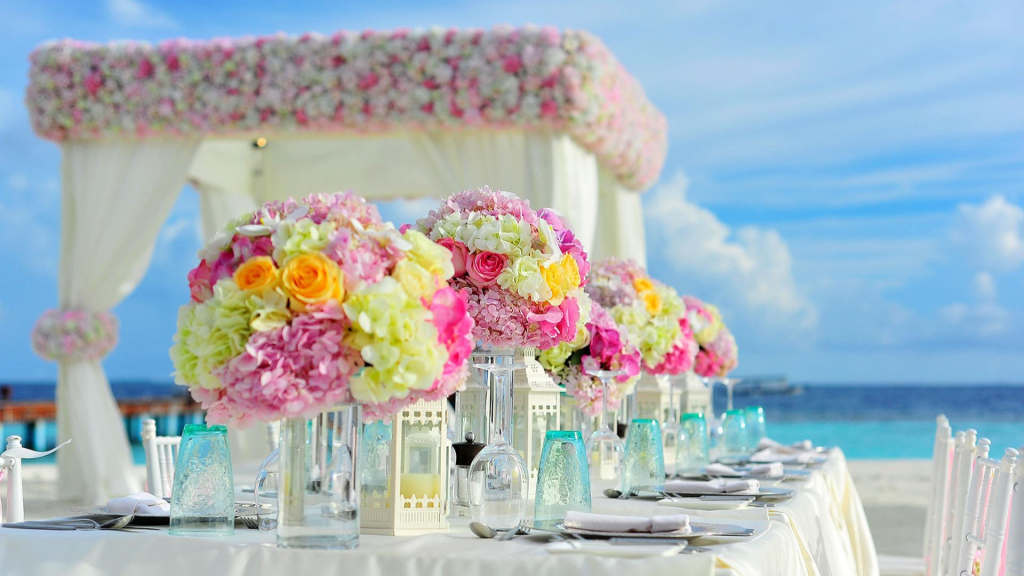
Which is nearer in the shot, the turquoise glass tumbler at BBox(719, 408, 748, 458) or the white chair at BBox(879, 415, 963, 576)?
the white chair at BBox(879, 415, 963, 576)

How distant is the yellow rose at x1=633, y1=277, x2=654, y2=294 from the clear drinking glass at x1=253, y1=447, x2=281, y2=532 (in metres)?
1.59

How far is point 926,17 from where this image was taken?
26.1 m

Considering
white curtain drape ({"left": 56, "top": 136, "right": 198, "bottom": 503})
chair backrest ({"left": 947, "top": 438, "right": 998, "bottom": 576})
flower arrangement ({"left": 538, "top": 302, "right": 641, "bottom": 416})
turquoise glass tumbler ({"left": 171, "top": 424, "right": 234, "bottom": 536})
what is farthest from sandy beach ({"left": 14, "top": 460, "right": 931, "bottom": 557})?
chair backrest ({"left": 947, "top": 438, "right": 998, "bottom": 576})

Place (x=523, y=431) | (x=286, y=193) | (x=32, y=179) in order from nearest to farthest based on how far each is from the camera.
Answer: (x=523, y=431)
(x=286, y=193)
(x=32, y=179)

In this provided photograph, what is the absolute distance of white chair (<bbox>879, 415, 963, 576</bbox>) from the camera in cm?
348

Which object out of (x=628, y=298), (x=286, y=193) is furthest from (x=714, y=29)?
(x=628, y=298)

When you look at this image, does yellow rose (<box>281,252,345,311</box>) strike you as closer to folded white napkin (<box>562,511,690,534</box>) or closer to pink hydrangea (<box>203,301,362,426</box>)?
pink hydrangea (<box>203,301,362,426</box>)

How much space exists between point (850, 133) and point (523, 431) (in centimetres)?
2661

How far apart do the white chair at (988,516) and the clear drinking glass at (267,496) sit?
142cm

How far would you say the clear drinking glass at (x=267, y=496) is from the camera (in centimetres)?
188

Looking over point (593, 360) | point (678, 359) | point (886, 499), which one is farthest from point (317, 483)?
point (886, 499)

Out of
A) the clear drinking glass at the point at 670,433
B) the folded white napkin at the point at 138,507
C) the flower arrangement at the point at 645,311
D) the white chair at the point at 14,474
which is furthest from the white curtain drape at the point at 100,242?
the folded white napkin at the point at 138,507

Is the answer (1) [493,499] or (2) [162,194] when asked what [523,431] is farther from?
(2) [162,194]

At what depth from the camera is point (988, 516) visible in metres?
2.55
